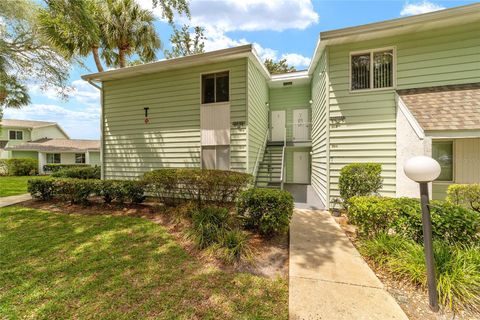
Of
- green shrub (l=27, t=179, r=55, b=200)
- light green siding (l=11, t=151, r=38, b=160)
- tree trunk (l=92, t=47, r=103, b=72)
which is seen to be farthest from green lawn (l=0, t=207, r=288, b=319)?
light green siding (l=11, t=151, r=38, b=160)

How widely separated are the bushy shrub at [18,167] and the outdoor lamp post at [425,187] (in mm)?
29748

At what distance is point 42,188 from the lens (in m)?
7.89

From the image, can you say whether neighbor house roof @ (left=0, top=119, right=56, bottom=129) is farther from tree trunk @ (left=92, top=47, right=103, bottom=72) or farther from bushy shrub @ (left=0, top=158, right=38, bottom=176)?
tree trunk @ (left=92, top=47, right=103, bottom=72)

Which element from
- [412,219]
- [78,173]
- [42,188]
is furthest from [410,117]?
[78,173]

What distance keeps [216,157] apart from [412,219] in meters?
6.17

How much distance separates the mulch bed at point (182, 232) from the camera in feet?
11.4

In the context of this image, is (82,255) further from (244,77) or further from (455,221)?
(244,77)

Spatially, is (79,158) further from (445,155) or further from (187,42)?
(445,155)

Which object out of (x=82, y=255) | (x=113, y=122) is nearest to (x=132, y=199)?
(x=82, y=255)

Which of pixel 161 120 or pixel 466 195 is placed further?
pixel 161 120

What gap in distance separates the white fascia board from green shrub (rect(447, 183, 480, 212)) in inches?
57.4

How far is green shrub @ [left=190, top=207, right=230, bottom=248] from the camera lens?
13.4ft

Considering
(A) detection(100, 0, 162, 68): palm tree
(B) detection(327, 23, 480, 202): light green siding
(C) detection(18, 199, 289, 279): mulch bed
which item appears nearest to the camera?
(C) detection(18, 199, 289, 279): mulch bed

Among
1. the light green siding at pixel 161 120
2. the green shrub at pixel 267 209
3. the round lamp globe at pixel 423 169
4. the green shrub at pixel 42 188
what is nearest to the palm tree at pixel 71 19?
the light green siding at pixel 161 120
